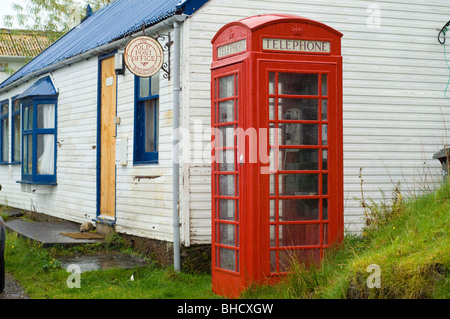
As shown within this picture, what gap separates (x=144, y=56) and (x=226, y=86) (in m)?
2.50

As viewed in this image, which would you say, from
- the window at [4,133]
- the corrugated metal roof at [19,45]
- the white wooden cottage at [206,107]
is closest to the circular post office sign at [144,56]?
the white wooden cottage at [206,107]

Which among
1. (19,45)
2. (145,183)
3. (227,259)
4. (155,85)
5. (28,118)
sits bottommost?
(227,259)

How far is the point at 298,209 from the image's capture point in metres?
7.24

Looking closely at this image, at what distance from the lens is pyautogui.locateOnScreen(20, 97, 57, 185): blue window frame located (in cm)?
1498

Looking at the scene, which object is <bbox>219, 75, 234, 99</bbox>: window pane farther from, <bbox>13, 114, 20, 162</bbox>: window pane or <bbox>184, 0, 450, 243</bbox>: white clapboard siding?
<bbox>13, 114, 20, 162</bbox>: window pane

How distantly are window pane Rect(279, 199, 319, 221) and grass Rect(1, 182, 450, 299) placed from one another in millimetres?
463

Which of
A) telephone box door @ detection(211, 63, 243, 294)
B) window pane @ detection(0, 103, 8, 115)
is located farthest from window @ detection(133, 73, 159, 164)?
window pane @ detection(0, 103, 8, 115)

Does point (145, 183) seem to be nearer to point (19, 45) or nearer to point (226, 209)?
point (226, 209)

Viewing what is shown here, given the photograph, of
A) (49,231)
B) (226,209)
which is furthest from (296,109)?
(49,231)

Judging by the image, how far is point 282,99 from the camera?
7.23 meters

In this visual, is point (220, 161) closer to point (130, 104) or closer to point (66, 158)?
point (130, 104)

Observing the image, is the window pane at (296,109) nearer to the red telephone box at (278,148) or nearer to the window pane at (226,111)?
the red telephone box at (278,148)
